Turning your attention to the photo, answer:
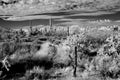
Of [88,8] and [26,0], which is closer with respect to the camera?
[26,0]

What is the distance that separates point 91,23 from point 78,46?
38.1ft

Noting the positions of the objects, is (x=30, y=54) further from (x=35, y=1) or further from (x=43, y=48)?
(x=35, y=1)

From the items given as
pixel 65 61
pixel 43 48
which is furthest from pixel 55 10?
pixel 65 61

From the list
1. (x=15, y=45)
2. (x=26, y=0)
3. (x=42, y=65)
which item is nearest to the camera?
(x=42, y=65)

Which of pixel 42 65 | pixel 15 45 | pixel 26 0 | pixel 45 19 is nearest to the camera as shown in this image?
pixel 42 65

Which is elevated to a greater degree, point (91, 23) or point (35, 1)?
point (35, 1)

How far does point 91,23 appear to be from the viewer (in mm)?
22922

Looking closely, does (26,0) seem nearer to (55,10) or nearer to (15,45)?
(55,10)

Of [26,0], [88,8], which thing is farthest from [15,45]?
[88,8]

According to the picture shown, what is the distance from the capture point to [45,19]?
2431 cm

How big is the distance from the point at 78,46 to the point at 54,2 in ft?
40.3

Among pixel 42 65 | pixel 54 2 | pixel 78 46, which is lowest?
pixel 42 65

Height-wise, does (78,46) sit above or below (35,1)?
below

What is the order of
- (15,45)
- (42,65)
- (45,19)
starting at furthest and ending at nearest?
(45,19)
(15,45)
(42,65)
